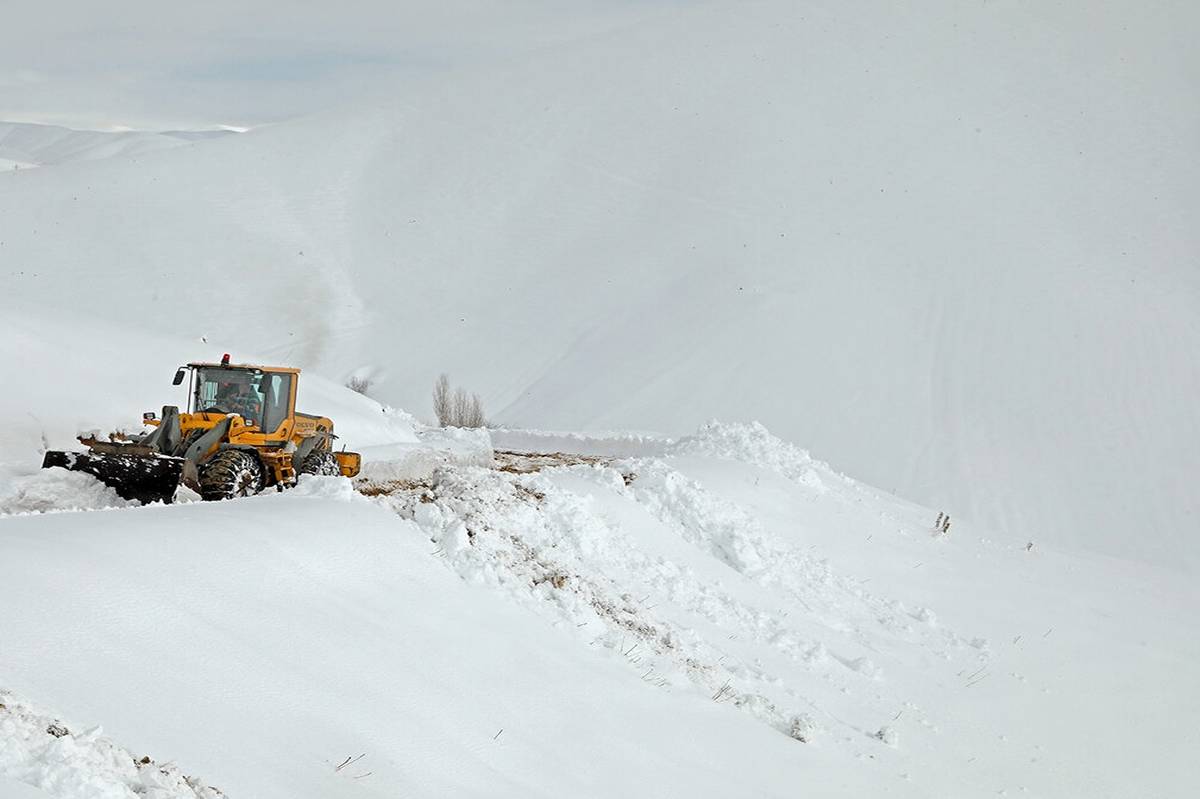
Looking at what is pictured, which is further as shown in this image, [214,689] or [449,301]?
[449,301]

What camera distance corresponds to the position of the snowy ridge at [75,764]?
15.3 ft

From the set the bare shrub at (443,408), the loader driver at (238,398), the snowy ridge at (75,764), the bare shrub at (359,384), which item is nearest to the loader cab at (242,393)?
the loader driver at (238,398)

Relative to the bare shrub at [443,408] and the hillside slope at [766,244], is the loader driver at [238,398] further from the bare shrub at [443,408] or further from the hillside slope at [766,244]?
the hillside slope at [766,244]

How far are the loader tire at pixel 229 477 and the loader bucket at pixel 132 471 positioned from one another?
353 mm

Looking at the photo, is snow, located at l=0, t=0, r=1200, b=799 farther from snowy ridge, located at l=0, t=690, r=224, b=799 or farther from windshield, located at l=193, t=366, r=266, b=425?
windshield, located at l=193, t=366, r=266, b=425

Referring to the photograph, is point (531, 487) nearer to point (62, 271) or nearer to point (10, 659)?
point (10, 659)

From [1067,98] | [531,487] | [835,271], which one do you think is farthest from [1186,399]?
[531,487]

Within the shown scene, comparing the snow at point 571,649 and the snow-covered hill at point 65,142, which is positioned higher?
the snow-covered hill at point 65,142

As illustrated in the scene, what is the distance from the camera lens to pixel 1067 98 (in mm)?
62250

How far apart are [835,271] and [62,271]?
35782mm

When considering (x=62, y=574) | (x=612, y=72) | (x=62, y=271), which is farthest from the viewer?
(x=612, y=72)

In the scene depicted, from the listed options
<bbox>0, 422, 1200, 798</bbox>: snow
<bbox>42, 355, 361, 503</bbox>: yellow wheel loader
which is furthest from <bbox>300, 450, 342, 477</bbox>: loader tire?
<bbox>0, 422, 1200, 798</bbox>: snow

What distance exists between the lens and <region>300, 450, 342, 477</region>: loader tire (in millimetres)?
14688

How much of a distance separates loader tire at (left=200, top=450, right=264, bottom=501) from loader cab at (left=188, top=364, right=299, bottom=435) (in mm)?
1589
